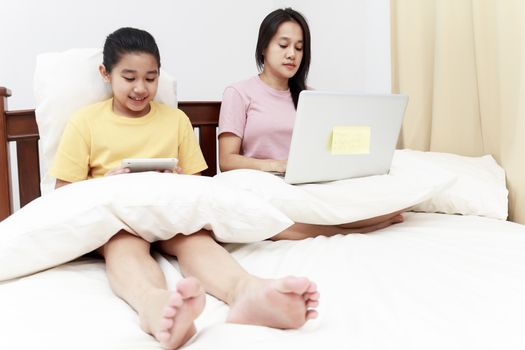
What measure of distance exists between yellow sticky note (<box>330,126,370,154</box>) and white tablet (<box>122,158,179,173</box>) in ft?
1.21

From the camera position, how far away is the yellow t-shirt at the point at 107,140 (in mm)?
1308

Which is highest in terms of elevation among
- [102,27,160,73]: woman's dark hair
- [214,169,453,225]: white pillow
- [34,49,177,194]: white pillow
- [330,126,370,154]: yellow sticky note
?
[102,27,160,73]: woman's dark hair

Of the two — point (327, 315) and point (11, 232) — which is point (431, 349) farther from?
point (11, 232)

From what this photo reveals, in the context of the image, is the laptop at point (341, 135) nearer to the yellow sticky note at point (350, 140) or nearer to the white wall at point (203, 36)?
the yellow sticky note at point (350, 140)

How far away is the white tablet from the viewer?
1134 mm

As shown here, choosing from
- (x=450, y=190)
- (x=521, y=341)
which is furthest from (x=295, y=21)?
(x=521, y=341)

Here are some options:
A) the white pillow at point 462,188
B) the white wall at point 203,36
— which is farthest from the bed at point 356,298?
the white wall at point 203,36

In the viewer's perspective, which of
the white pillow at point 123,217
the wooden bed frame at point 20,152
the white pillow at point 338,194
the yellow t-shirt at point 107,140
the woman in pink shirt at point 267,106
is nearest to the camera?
the white pillow at point 123,217

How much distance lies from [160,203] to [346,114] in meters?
0.50

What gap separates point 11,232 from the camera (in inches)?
33.5

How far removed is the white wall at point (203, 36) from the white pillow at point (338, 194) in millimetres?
928

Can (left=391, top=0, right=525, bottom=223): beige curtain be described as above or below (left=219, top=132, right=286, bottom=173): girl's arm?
above

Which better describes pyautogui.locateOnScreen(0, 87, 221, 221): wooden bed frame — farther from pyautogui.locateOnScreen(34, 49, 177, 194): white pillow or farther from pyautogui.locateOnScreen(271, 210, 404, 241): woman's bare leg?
pyautogui.locateOnScreen(271, 210, 404, 241): woman's bare leg

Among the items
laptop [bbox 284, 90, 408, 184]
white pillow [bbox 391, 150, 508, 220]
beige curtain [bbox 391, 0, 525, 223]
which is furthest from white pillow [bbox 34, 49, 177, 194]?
beige curtain [bbox 391, 0, 525, 223]
